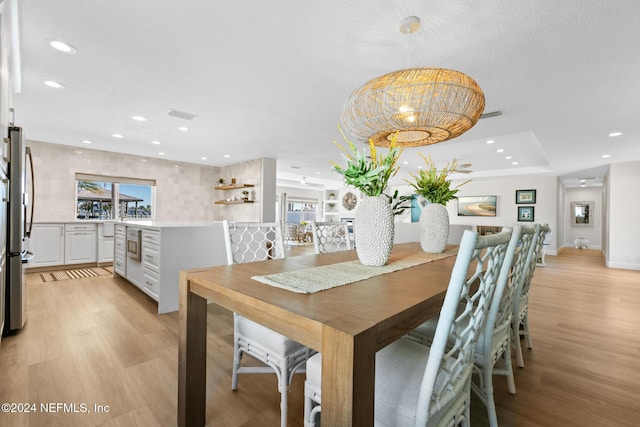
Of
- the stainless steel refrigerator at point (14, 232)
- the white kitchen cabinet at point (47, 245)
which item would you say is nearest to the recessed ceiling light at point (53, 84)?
the stainless steel refrigerator at point (14, 232)

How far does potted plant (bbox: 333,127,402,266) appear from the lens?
1.48 meters

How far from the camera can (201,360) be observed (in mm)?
1300

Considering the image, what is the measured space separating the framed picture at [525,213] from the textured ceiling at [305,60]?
439cm

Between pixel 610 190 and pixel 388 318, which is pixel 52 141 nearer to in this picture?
pixel 388 318

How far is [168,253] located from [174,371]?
1.36 metres

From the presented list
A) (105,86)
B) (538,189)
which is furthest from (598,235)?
(105,86)

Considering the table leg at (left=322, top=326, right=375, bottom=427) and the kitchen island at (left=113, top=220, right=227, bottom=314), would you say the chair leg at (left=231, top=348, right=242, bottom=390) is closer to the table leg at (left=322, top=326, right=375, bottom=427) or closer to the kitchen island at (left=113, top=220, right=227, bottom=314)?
the table leg at (left=322, top=326, right=375, bottom=427)

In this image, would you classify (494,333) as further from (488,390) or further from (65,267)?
(65,267)

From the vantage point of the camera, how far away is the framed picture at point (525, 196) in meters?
8.13

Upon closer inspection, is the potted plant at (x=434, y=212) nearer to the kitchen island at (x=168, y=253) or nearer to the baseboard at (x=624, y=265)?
the kitchen island at (x=168, y=253)

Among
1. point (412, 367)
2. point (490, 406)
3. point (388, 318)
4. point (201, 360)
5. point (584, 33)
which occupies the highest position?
point (584, 33)

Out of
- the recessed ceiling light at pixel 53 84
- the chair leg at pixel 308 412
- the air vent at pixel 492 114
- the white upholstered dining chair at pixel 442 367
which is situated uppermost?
the recessed ceiling light at pixel 53 84

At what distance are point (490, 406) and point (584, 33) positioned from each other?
7.54 ft

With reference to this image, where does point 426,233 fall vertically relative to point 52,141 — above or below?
below
